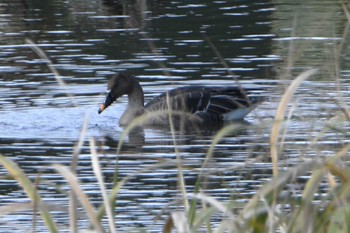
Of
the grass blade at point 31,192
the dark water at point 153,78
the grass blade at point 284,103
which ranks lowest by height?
the dark water at point 153,78

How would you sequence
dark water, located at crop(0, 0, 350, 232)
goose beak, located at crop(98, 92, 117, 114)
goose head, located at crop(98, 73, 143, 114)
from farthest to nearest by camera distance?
goose head, located at crop(98, 73, 143, 114) → goose beak, located at crop(98, 92, 117, 114) → dark water, located at crop(0, 0, 350, 232)

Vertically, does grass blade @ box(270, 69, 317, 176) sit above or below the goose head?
above

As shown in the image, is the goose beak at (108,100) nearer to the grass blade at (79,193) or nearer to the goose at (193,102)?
the goose at (193,102)

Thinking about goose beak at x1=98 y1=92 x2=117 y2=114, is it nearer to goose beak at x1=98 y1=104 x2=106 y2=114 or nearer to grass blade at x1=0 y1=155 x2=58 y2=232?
goose beak at x1=98 y1=104 x2=106 y2=114

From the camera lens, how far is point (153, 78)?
15.2 m

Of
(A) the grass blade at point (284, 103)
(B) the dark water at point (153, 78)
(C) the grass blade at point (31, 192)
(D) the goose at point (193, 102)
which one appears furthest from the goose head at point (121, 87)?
(C) the grass blade at point (31, 192)

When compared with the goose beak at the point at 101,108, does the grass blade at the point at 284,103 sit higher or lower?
higher

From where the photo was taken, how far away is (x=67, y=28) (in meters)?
19.6

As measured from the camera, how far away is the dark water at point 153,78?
809 centimetres

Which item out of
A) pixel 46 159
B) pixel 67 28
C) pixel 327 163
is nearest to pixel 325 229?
pixel 327 163

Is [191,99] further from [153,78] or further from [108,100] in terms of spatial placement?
[153,78]

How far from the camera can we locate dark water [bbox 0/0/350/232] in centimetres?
809

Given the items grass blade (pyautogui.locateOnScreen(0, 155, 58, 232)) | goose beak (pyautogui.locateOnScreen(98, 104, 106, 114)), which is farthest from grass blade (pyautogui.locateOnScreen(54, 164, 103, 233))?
goose beak (pyautogui.locateOnScreen(98, 104, 106, 114))

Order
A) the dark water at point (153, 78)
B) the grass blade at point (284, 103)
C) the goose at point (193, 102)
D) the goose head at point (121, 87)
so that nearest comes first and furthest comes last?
the grass blade at point (284, 103), the dark water at point (153, 78), the goose at point (193, 102), the goose head at point (121, 87)
